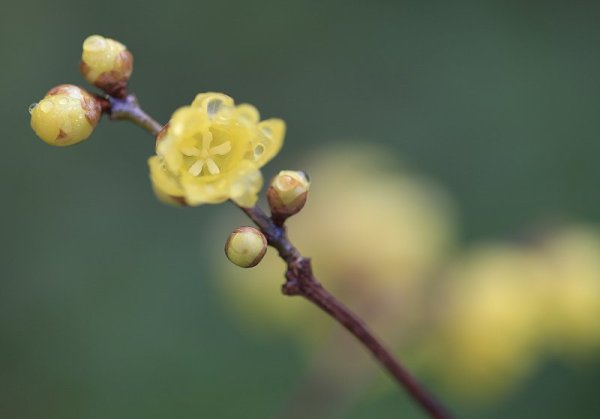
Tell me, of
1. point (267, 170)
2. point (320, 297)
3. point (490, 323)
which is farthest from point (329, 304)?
point (267, 170)

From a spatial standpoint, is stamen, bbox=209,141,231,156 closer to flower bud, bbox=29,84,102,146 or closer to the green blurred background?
flower bud, bbox=29,84,102,146

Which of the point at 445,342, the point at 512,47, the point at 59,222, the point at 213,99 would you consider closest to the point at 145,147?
the point at 59,222

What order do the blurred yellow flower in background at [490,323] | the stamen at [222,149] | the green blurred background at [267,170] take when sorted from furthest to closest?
the green blurred background at [267,170] → the blurred yellow flower in background at [490,323] → the stamen at [222,149]

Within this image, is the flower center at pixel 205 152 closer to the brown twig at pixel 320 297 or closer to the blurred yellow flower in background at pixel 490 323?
the brown twig at pixel 320 297

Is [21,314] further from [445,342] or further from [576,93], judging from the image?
[576,93]

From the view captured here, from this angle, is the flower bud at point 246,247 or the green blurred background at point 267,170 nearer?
the flower bud at point 246,247

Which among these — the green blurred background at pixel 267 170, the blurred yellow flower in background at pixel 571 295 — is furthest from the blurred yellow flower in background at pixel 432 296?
the green blurred background at pixel 267 170

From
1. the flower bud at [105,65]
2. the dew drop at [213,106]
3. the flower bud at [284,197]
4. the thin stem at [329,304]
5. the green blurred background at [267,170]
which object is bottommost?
the thin stem at [329,304]
